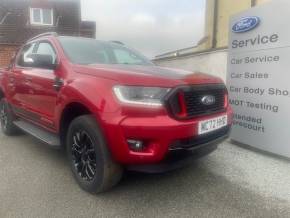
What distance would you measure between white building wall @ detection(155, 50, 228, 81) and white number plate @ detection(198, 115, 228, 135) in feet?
11.5

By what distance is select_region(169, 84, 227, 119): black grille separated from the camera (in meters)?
2.78

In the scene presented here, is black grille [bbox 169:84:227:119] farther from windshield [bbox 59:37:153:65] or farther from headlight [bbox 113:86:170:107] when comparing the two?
windshield [bbox 59:37:153:65]

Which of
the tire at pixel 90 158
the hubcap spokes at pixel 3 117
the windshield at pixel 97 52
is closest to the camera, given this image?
the tire at pixel 90 158

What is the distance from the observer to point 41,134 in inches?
159

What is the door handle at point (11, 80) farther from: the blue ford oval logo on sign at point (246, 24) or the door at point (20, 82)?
the blue ford oval logo on sign at point (246, 24)

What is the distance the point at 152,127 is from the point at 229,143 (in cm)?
293

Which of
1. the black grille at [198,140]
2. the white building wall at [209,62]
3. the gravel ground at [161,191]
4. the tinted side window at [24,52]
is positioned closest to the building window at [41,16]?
the white building wall at [209,62]

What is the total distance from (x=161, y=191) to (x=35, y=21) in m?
17.3

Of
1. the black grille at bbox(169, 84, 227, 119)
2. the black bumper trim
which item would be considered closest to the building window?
the black grille at bbox(169, 84, 227, 119)

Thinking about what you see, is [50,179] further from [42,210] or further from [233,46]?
[233,46]

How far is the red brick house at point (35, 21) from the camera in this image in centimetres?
1653

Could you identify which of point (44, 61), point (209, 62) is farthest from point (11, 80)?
point (209, 62)

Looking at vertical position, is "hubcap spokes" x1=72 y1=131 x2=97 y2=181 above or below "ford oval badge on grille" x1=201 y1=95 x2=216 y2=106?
below

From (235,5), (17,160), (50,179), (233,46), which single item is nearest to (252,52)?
(233,46)
